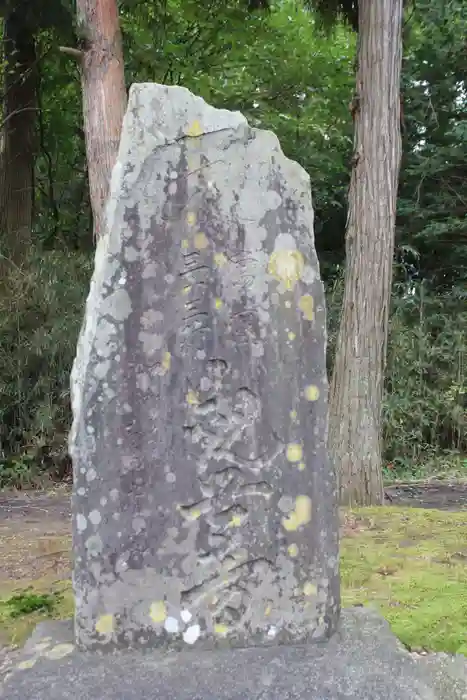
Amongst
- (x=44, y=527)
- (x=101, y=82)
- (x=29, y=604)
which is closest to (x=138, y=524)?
(x=29, y=604)

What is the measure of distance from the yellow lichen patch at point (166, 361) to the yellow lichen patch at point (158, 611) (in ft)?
2.58

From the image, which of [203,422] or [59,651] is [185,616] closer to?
[59,651]

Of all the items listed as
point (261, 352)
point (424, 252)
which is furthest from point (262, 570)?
point (424, 252)

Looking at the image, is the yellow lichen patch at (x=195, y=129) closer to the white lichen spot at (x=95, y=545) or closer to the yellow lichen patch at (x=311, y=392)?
the yellow lichen patch at (x=311, y=392)

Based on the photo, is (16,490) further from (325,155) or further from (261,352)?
(325,155)

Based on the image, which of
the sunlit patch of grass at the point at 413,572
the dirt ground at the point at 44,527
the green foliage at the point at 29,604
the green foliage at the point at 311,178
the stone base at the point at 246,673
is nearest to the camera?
the stone base at the point at 246,673

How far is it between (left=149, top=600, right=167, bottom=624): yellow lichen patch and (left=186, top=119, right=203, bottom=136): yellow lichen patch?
5.32 ft

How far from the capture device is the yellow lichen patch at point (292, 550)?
2.42 m

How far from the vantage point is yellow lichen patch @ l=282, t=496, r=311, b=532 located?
242 cm

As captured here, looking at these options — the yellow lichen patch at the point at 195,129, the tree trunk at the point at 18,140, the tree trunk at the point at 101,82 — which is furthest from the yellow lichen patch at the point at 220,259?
the tree trunk at the point at 18,140

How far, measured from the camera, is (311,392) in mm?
2453

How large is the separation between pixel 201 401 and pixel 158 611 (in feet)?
2.36

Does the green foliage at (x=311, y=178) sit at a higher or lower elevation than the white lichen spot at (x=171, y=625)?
higher

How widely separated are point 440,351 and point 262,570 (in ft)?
24.0
